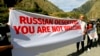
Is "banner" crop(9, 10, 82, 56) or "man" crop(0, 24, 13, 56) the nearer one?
"man" crop(0, 24, 13, 56)

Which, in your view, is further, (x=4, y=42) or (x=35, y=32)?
(x=35, y=32)

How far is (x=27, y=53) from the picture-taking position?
29.4ft

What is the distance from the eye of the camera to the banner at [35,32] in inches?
329

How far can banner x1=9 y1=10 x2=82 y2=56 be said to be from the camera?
27.5 feet

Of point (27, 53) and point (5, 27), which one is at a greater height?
point (5, 27)

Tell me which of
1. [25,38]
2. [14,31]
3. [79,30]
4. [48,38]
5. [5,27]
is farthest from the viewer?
[79,30]

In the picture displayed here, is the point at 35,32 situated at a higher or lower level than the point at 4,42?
lower

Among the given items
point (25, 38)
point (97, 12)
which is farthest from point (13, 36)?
point (97, 12)

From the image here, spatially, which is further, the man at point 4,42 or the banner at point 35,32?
the banner at point 35,32

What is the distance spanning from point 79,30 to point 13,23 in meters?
7.17

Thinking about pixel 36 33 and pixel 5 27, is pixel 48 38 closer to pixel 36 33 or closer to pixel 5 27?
pixel 36 33

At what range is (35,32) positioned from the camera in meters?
9.51

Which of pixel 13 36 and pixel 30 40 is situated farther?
pixel 30 40

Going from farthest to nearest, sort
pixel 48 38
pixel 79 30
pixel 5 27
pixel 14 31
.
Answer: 1. pixel 79 30
2. pixel 48 38
3. pixel 14 31
4. pixel 5 27
